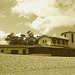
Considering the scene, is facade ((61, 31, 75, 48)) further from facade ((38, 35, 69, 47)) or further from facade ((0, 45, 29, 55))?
facade ((0, 45, 29, 55))

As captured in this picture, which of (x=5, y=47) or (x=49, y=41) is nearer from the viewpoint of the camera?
(x=5, y=47)

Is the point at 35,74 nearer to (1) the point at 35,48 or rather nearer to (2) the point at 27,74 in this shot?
(2) the point at 27,74

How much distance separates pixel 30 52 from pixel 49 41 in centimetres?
883

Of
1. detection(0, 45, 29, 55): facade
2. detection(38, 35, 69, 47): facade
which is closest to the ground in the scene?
detection(0, 45, 29, 55): facade

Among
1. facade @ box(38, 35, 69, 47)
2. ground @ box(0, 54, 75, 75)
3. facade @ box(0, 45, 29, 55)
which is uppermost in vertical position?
facade @ box(38, 35, 69, 47)

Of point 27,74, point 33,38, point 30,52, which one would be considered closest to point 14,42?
point 33,38

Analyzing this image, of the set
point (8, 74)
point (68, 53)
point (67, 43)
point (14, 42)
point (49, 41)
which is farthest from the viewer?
point (14, 42)

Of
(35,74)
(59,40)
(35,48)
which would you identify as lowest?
(35,74)

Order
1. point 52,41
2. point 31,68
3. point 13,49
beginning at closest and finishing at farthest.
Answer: point 31,68 < point 13,49 < point 52,41

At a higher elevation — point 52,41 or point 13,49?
point 52,41

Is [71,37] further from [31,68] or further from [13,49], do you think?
[31,68]

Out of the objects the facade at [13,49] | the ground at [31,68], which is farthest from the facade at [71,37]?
the ground at [31,68]

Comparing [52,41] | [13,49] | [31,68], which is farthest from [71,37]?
[31,68]

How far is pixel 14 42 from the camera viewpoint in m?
60.0
